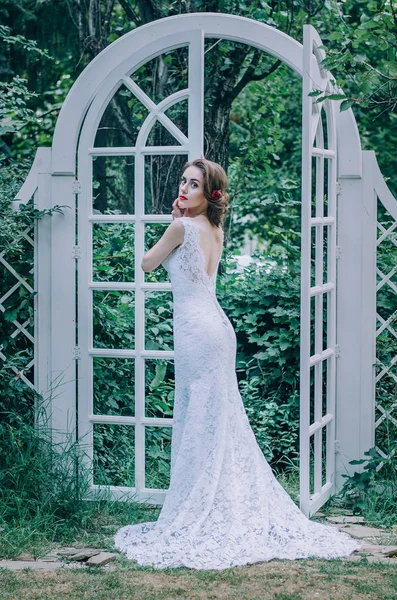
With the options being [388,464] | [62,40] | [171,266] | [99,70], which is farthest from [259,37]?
[62,40]

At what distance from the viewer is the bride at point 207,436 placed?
415cm

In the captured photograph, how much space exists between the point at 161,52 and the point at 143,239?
3.19ft

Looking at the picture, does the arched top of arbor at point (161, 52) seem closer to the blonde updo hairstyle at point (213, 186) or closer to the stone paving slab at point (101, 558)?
the blonde updo hairstyle at point (213, 186)

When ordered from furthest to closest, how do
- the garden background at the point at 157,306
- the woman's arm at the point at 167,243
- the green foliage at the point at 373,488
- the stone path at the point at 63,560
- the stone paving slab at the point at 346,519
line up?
the green foliage at the point at 373,488 → the stone paving slab at the point at 346,519 → the garden background at the point at 157,306 → the woman's arm at the point at 167,243 → the stone path at the point at 63,560

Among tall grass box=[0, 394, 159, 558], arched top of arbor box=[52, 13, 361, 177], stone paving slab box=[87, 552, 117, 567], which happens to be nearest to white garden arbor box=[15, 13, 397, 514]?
arched top of arbor box=[52, 13, 361, 177]

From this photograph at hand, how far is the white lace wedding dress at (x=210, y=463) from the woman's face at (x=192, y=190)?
3.2 inches

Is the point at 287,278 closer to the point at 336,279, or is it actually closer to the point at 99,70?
the point at 336,279

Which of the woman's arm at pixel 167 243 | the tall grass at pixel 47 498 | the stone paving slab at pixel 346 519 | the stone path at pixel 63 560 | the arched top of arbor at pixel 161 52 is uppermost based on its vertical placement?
the arched top of arbor at pixel 161 52

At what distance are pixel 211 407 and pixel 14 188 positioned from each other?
1.70 metres

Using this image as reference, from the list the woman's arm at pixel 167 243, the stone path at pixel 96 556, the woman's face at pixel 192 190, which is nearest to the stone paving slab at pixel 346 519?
the stone path at pixel 96 556

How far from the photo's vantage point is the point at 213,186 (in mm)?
4367

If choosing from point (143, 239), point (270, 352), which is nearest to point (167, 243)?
point (143, 239)

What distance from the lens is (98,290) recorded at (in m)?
5.10

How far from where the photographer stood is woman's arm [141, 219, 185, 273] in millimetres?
4316
